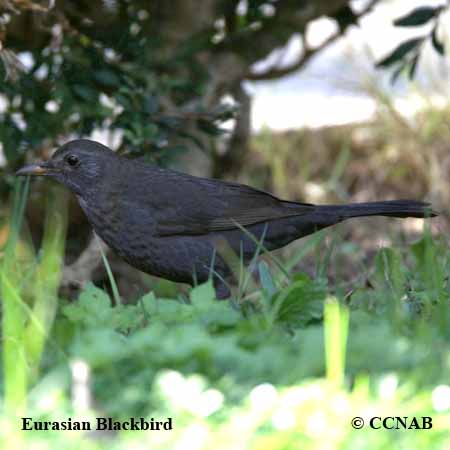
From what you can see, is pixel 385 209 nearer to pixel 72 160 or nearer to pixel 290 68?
pixel 72 160

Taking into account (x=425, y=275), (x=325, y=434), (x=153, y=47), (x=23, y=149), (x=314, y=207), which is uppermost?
(x=153, y=47)

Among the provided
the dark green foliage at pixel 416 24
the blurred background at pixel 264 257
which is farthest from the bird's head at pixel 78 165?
the dark green foliage at pixel 416 24

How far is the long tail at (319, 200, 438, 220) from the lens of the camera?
16.5 ft

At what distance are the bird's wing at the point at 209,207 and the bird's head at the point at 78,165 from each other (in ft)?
1.11

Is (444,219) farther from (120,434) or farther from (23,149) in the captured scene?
(120,434)

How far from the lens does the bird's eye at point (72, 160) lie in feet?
17.5

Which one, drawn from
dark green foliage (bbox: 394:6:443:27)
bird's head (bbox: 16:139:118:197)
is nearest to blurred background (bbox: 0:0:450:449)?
dark green foliage (bbox: 394:6:443:27)

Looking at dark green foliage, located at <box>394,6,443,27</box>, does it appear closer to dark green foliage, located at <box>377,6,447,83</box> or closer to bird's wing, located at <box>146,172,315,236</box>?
dark green foliage, located at <box>377,6,447,83</box>

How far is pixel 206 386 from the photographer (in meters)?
2.71

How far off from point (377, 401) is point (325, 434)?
25 centimetres

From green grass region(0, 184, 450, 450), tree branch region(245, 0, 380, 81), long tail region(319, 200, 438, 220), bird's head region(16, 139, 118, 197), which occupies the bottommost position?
green grass region(0, 184, 450, 450)

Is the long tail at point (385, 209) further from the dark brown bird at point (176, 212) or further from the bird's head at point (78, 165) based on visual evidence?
the bird's head at point (78, 165)

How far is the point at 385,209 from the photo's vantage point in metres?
5.07

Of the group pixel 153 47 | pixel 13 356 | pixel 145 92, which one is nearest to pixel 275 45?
pixel 153 47
